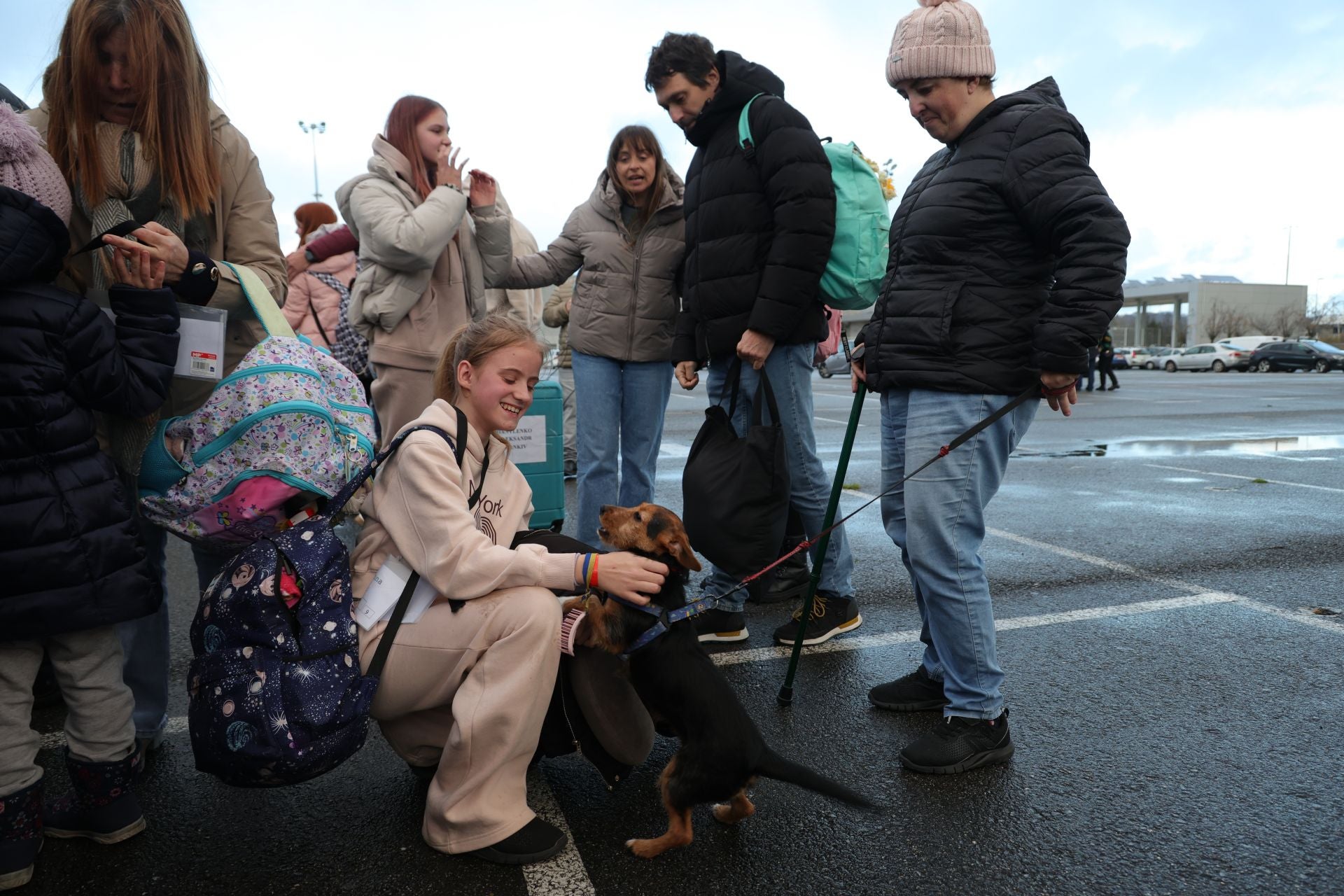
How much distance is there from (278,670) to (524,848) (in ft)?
2.66

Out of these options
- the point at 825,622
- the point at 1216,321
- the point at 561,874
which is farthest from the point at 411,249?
the point at 1216,321

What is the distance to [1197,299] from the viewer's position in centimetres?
8438

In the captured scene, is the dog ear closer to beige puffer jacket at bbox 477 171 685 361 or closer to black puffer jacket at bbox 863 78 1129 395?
black puffer jacket at bbox 863 78 1129 395

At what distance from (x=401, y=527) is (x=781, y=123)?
2.36 meters

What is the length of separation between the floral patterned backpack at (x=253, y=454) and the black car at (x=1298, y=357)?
50747 mm

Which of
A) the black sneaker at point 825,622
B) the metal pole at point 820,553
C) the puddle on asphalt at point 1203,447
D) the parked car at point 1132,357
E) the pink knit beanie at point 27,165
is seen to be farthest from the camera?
the parked car at point 1132,357

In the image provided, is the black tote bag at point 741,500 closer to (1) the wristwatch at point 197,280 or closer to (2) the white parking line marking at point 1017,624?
(2) the white parking line marking at point 1017,624

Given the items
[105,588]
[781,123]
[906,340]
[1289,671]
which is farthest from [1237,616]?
[105,588]

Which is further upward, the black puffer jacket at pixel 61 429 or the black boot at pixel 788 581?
the black puffer jacket at pixel 61 429

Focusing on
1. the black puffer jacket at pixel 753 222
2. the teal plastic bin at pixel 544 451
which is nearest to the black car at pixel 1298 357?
the teal plastic bin at pixel 544 451

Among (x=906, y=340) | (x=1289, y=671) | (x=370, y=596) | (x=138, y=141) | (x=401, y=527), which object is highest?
(x=138, y=141)

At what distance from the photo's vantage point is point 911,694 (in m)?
3.41

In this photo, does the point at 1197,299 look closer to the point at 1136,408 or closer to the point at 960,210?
the point at 1136,408

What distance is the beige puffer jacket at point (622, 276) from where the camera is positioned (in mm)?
4473
